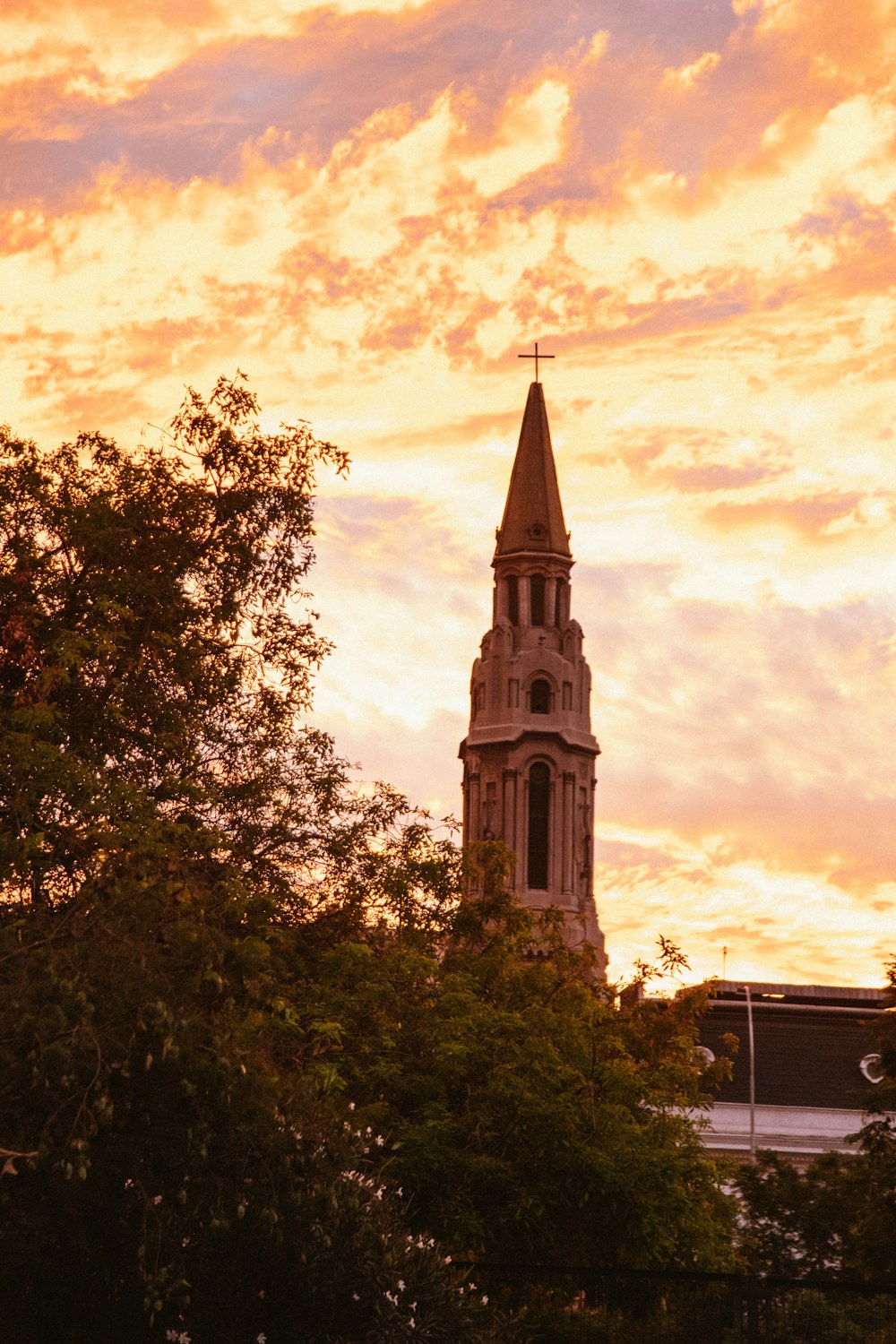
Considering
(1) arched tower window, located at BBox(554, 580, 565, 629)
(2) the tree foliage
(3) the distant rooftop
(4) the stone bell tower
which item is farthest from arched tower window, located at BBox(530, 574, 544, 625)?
(2) the tree foliage

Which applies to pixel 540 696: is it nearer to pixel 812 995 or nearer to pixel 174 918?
pixel 812 995

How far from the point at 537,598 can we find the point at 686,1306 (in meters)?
83.4

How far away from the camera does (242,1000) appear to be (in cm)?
1678

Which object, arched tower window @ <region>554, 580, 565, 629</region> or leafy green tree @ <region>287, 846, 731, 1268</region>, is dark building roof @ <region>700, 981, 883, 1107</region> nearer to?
arched tower window @ <region>554, 580, 565, 629</region>

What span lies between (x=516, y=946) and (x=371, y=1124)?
7463 mm

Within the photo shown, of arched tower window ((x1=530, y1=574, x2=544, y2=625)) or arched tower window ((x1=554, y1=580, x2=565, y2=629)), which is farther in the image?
arched tower window ((x1=554, y1=580, x2=565, y2=629))

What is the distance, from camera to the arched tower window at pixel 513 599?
338ft

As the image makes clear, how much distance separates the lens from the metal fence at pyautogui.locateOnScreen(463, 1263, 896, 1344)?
67.5 feet

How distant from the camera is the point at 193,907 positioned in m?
16.8

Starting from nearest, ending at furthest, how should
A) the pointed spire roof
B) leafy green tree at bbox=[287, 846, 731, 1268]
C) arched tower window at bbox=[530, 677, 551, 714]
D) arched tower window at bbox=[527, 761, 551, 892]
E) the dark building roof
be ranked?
leafy green tree at bbox=[287, 846, 731, 1268] < the dark building roof < arched tower window at bbox=[527, 761, 551, 892] < arched tower window at bbox=[530, 677, 551, 714] < the pointed spire roof

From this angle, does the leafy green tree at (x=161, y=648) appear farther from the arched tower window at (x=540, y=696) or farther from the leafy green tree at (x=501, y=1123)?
the arched tower window at (x=540, y=696)

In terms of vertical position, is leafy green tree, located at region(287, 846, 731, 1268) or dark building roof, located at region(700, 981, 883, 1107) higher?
dark building roof, located at region(700, 981, 883, 1107)

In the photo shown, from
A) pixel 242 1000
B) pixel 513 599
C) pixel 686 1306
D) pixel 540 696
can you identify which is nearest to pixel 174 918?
pixel 242 1000

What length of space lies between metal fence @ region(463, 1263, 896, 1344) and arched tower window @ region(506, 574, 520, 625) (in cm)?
8241
